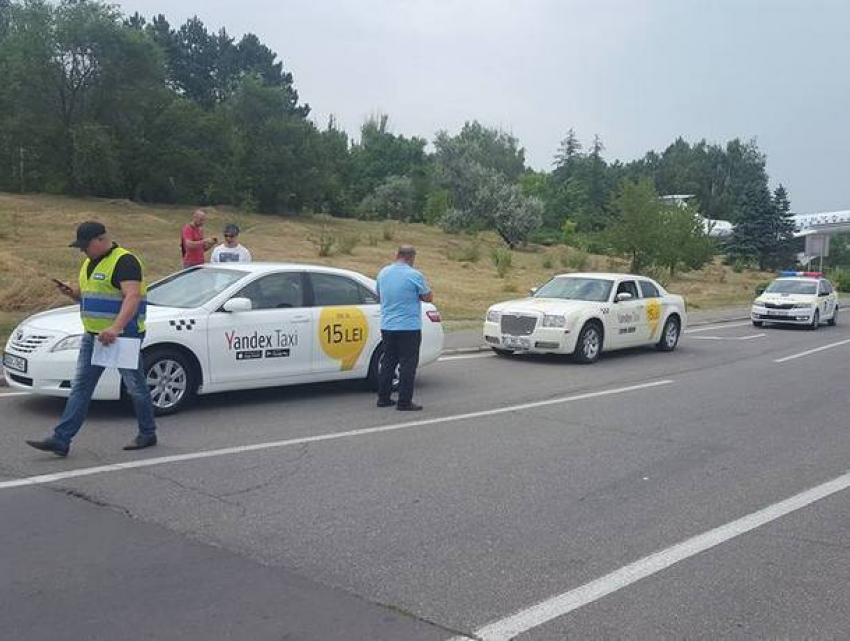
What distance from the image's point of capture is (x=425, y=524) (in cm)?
564

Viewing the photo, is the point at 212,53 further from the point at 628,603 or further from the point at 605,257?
the point at 628,603

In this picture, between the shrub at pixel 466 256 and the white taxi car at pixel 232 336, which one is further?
the shrub at pixel 466 256

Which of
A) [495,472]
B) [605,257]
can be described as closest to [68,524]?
[495,472]

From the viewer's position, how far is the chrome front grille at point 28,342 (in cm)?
819

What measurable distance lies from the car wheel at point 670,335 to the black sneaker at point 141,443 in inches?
456

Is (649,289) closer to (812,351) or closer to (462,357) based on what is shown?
(812,351)

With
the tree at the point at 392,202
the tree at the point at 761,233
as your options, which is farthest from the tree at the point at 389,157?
the tree at the point at 761,233

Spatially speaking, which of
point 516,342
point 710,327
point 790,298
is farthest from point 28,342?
point 790,298

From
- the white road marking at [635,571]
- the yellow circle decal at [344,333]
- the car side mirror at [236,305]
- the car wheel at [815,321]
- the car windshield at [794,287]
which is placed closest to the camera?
the white road marking at [635,571]

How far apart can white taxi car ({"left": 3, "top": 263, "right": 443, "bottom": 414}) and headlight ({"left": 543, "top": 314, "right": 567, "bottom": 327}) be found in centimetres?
438

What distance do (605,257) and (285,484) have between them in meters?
48.1

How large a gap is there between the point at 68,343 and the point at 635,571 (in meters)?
5.59

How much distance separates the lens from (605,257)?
5284 cm

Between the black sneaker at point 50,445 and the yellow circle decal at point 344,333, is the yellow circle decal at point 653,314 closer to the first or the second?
the yellow circle decal at point 344,333
